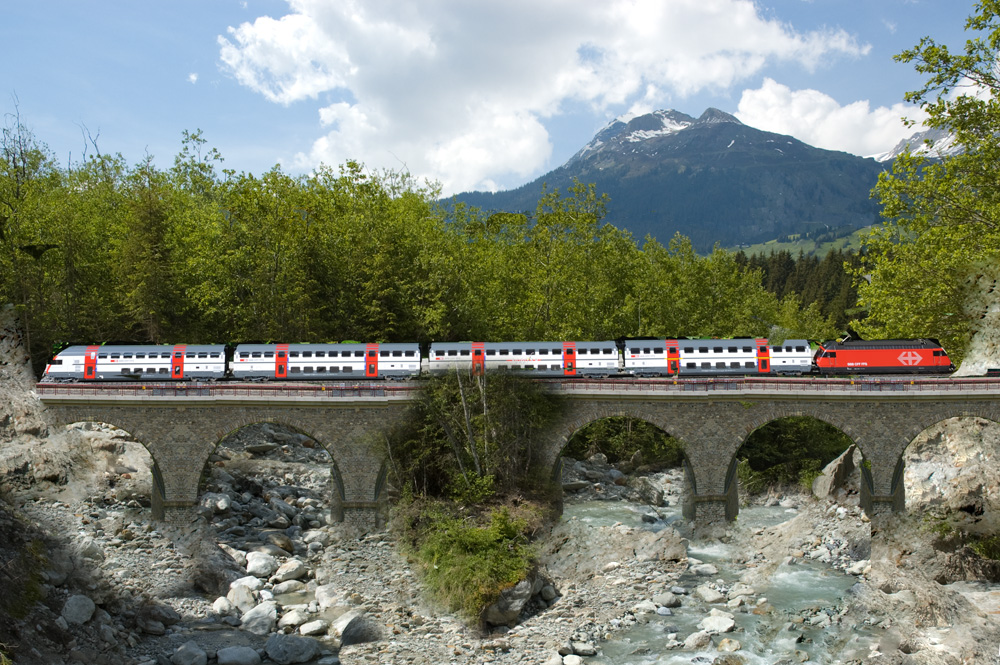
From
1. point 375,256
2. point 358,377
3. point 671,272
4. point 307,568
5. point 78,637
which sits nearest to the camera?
point 78,637

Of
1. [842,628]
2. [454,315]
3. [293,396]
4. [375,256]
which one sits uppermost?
[375,256]

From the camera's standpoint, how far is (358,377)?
43438 mm

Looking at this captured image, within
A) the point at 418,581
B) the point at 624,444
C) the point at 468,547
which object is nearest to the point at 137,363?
the point at 418,581

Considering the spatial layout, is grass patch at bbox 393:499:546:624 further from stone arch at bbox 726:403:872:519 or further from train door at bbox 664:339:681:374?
stone arch at bbox 726:403:872:519

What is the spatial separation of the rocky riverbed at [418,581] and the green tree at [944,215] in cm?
799

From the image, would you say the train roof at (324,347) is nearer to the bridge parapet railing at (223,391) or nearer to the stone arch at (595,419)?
the bridge parapet railing at (223,391)

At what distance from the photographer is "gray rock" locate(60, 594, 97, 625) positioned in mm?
28844

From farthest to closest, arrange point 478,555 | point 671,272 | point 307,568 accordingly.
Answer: point 671,272 < point 307,568 < point 478,555

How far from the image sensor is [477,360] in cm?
4334

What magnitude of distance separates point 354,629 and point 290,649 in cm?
294

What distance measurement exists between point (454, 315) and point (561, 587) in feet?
82.6

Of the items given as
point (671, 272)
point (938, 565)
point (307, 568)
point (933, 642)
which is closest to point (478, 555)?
point (307, 568)

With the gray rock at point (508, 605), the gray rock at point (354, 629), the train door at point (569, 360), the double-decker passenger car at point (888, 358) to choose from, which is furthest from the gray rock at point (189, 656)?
the double-decker passenger car at point (888, 358)

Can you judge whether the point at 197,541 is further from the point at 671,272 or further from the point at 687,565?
the point at 671,272
